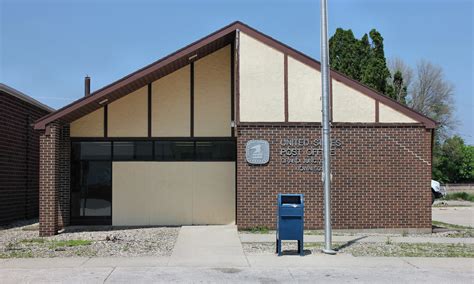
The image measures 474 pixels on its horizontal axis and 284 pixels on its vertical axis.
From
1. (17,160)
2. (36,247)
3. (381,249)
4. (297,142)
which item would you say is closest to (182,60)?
(297,142)

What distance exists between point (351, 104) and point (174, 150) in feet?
19.0

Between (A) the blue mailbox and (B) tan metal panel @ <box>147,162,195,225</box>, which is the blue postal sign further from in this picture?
(A) the blue mailbox

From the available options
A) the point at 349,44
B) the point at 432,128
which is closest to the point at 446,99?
the point at 349,44

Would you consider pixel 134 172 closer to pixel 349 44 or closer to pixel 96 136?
pixel 96 136

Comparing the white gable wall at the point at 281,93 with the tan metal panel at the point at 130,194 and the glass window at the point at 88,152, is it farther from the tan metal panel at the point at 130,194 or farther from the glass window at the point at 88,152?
the glass window at the point at 88,152

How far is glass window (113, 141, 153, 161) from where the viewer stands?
17078mm

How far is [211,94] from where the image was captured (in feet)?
56.5

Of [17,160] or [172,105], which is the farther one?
[17,160]

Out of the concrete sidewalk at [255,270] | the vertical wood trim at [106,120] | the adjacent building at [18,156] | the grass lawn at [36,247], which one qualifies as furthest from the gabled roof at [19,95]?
the concrete sidewalk at [255,270]

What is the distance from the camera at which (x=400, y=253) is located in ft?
39.1

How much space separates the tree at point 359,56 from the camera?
32562mm

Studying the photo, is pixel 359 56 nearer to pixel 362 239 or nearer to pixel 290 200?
pixel 362 239

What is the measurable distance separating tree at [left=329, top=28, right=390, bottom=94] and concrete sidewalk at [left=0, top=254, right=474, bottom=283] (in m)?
22.7

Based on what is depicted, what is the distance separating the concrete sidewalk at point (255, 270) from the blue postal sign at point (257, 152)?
14.2 feet
